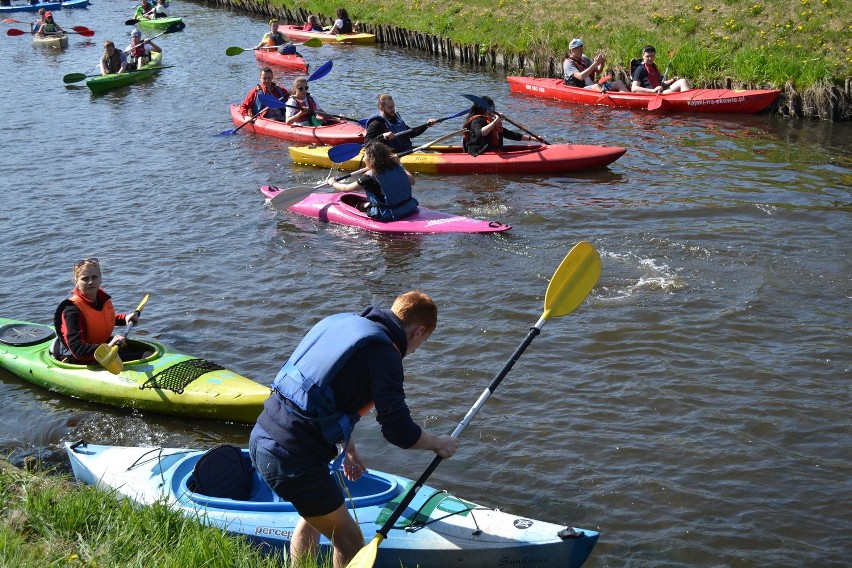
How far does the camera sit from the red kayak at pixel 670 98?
15.0 m

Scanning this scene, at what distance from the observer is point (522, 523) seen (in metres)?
4.77

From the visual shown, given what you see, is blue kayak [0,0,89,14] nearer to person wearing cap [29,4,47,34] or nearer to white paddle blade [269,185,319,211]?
person wearing cap [29,4,47,34]

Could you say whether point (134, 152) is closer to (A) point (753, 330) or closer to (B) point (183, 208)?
(B) point (183, 208)

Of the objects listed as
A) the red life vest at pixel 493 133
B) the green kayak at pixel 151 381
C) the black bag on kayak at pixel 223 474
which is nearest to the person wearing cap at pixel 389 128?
the red life vest at pixel 493 133

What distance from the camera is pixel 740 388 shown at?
7.06m

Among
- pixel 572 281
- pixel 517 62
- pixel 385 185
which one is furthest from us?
pixel 517 62

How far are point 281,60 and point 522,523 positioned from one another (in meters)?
19.4

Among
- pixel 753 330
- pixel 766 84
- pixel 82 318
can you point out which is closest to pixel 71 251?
pixel 82 318

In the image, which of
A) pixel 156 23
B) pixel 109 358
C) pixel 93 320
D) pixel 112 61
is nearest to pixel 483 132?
pixel 93 320

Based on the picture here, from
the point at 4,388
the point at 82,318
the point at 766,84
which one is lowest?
the point at 4,388

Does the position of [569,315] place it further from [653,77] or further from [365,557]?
[653,77]

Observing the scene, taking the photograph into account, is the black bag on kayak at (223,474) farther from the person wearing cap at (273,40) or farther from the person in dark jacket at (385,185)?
the person wearing cap at (273,40)

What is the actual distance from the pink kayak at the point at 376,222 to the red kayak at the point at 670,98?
6.40 metres

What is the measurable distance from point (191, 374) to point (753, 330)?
4.63m
